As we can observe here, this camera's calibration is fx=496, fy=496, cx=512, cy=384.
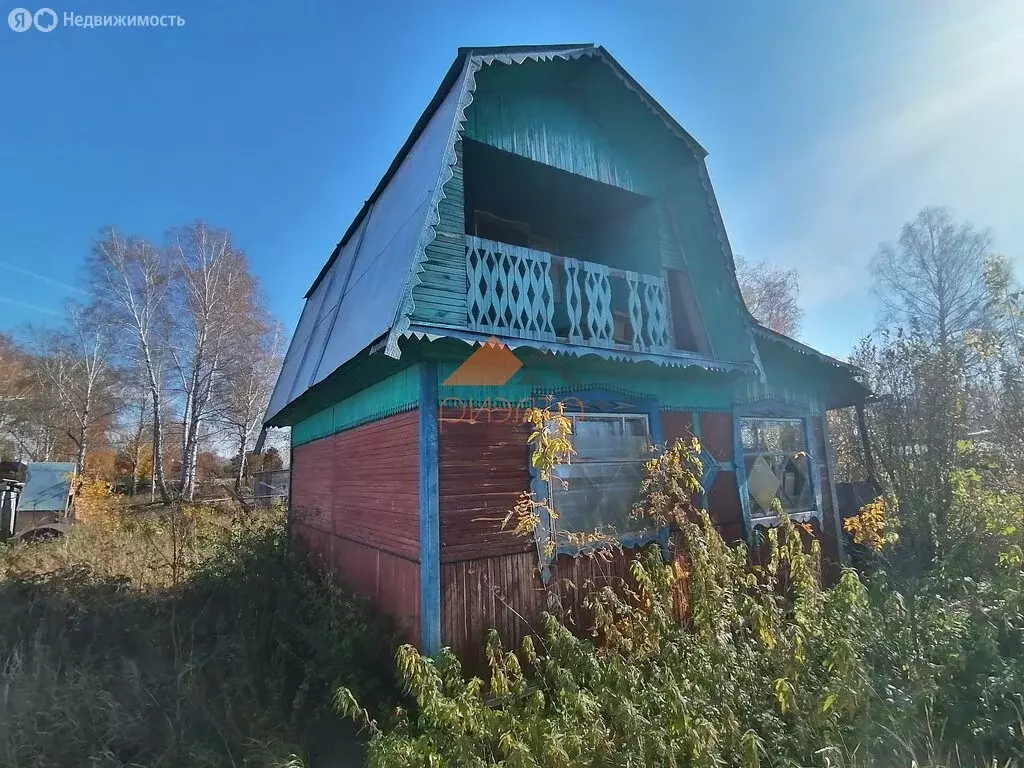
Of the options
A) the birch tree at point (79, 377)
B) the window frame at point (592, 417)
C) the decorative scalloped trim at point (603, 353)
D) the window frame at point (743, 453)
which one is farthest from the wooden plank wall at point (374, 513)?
the birch tree at point (79, 377)

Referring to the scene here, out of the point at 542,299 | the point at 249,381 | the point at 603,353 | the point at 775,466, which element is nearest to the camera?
the point at 603,353

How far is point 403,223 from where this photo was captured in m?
5.29

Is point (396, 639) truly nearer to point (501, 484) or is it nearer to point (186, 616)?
point (501, 484)

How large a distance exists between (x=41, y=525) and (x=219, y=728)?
15.8 meters

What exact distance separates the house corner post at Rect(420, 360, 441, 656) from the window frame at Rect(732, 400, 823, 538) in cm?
448

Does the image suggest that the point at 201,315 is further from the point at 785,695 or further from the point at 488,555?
the point at 785,695

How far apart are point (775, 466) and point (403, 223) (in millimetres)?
6369

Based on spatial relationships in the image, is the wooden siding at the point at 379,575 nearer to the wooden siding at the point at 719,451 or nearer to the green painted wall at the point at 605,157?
the green painted wall at the point at 605,157

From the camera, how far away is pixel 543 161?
5.94 metres

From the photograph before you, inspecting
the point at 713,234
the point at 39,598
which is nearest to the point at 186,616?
the point at 39,598

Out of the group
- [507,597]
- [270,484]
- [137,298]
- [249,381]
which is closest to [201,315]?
[137,298]

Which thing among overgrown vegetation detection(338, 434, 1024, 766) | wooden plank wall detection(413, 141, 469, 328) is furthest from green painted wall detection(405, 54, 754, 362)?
overgrown vegetation detection(338, 434, 1024, 766)

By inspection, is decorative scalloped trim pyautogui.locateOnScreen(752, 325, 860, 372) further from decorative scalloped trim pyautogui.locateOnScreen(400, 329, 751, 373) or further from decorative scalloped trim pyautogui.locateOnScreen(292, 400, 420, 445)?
decorative scalloped trim pyautogui.locateOnScreen(292, 400, 420, 445)

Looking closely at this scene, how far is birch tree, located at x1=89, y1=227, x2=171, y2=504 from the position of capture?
20.5 metres
